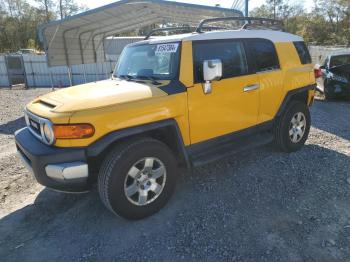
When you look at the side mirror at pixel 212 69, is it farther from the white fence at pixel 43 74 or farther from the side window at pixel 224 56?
the white fence at pixel 43 74

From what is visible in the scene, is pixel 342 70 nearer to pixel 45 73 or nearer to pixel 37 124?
pixel 37 124

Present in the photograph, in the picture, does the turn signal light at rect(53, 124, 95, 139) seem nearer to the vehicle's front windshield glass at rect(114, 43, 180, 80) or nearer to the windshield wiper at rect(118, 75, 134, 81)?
the vehicle's front windshield glass at rect(114, 43, 180, 80)

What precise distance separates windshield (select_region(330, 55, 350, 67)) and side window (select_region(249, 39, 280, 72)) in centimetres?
639

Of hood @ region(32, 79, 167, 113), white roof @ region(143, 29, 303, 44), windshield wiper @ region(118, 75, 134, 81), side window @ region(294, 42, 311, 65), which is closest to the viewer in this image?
hood @ region(32, 79, 167, 113)

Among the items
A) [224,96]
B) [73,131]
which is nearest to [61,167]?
[73,131]

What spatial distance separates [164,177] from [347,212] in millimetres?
2147

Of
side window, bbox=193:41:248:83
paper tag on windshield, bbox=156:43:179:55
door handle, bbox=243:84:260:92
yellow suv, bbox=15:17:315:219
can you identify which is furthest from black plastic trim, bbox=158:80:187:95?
door handle, bbox=243:84:260:92

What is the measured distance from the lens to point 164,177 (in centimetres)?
358

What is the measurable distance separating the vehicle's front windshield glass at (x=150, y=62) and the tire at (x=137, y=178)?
92cm

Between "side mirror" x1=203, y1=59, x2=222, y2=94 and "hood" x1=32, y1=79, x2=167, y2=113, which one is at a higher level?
"side mirror" x1=203, y1=59, x2=222, y2=94

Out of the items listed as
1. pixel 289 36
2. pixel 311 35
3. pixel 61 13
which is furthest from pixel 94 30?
pixel 61 13

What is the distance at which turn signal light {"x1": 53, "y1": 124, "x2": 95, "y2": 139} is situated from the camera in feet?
9.86

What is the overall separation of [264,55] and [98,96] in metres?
2.63

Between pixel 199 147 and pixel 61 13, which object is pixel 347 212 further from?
pixel 61 13
